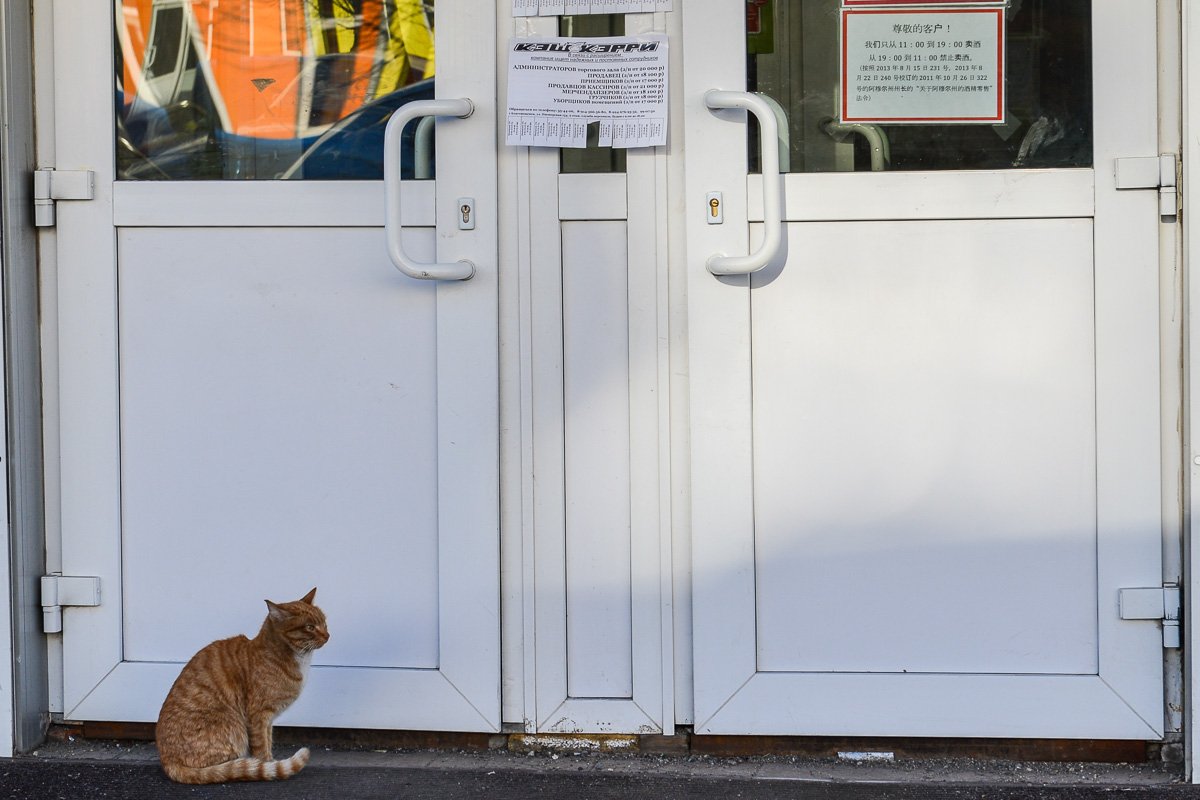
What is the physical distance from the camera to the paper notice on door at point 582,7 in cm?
249

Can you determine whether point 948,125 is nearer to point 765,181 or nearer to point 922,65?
point 922,65

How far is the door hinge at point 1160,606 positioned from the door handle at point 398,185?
150 centimetres

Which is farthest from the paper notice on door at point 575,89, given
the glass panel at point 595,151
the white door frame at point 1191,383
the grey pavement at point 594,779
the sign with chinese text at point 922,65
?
the grey pavement at point 594,779

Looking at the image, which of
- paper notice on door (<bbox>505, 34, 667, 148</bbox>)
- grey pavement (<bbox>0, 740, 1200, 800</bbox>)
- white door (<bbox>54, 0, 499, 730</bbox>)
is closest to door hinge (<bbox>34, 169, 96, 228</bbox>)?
white door (<bbox>54, 0, 499, 730</bbox>)

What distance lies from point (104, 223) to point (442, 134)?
752 millimetres

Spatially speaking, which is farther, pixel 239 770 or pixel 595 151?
pixel 595 151

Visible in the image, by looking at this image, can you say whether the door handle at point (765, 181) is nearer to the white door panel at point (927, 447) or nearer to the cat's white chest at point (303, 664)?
the white door panel at point (927, 447)

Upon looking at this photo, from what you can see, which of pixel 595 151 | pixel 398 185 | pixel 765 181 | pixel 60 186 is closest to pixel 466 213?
pixel 398 185

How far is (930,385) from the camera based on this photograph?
2.47 m

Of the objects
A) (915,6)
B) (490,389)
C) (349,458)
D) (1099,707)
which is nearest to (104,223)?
(349,458)

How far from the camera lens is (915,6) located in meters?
2.45

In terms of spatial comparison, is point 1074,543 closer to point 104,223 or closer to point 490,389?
point 490,389

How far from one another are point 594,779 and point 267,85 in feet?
5.26

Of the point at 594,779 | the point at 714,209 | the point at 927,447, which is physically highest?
the point at 714,209
